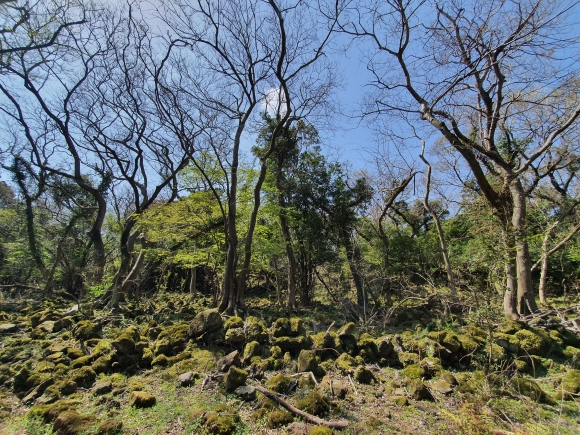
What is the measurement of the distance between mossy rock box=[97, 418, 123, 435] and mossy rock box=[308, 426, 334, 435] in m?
2.24

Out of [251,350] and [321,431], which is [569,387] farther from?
[251,350]

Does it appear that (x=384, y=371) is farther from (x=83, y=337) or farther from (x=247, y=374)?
(x=83, y=337)

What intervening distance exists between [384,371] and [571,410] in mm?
2398

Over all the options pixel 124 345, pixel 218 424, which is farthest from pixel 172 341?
pixel 218 424

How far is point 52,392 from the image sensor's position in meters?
4.50

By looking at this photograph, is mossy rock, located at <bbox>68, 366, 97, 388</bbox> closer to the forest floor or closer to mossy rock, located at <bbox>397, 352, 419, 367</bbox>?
the forest floor

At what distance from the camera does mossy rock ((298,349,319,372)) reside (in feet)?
16.1

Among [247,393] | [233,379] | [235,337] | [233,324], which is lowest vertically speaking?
[247,393]

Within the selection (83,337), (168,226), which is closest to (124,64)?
(168,226)

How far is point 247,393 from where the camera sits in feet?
13.8

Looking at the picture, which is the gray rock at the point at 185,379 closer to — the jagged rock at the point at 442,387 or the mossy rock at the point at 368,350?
the mossy rock at the point at 368,350

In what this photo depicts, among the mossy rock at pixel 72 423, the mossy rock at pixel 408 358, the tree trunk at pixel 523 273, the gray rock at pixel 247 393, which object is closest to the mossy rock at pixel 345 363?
the mossy rock at pixel 408 358

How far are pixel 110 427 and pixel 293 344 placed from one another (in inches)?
126

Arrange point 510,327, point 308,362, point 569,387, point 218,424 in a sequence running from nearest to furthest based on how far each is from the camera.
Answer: point 218,424 → point 569,387 → point 308,362 → point 510,327
